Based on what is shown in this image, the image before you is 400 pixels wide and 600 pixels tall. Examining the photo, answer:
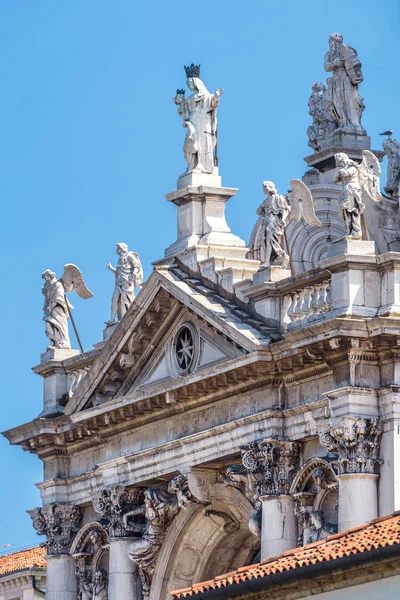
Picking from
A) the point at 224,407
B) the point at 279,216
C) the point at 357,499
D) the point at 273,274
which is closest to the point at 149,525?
the point at 224,407

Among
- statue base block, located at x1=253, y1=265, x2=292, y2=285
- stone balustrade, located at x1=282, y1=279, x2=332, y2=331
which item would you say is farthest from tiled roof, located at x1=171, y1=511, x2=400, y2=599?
statue base block, located at x1=253, y1=265, x2=292, y2=285

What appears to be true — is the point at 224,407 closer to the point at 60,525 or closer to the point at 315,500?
the point at 315,500

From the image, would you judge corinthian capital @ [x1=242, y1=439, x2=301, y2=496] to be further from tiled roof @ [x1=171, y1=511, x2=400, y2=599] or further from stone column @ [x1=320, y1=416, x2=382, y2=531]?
tiled roof @ [x1=171, y1=511, x2=400, y2=599]

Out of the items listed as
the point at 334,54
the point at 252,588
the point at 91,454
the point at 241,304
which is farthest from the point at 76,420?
the point at 252,588

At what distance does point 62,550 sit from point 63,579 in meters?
0.56

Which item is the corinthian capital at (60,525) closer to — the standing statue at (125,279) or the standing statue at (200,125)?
the standing statue at (125,279)

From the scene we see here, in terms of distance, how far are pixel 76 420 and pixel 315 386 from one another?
7.27m

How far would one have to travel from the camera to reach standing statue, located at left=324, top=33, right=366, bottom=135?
4738 cm

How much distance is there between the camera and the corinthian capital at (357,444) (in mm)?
41188

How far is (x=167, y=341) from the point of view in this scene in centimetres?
4675

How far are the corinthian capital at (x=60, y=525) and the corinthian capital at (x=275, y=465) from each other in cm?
767

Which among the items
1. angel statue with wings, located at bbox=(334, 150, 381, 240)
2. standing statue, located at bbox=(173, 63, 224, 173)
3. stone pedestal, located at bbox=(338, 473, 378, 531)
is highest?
standing statue, located at bbox=(173, 63, 224, 173)

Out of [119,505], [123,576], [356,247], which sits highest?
[356,247]

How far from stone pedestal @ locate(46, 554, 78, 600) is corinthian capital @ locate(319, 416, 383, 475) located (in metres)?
10.5
